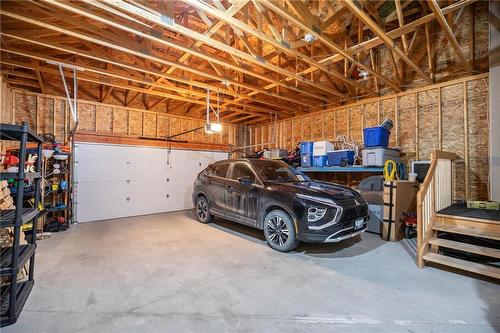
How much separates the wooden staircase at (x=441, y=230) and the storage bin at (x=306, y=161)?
3.15m

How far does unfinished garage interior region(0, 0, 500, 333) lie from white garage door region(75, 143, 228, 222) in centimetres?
4

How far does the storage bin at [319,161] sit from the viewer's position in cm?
650

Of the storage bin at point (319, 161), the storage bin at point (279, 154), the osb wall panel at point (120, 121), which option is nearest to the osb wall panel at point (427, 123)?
the storage bin at point (319, 161)

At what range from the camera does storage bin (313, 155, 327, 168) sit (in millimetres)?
6504

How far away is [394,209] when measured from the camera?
464 cm

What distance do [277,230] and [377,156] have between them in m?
2.97

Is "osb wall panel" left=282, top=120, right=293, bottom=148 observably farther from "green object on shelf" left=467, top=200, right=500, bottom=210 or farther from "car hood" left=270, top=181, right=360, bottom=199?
"green object on shelf" left=467, top=200, right=500, bottom=210

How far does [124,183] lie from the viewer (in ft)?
22.8

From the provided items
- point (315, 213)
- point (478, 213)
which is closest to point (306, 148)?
point (315, 213)

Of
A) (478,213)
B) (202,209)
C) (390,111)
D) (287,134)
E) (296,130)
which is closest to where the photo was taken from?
(478,213)

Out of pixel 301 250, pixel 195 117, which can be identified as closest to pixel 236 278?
pixel 301 250

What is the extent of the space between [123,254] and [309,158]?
4999mm

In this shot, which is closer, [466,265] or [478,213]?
[466,265]

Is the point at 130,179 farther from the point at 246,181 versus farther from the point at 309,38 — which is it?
the point at 309,38
